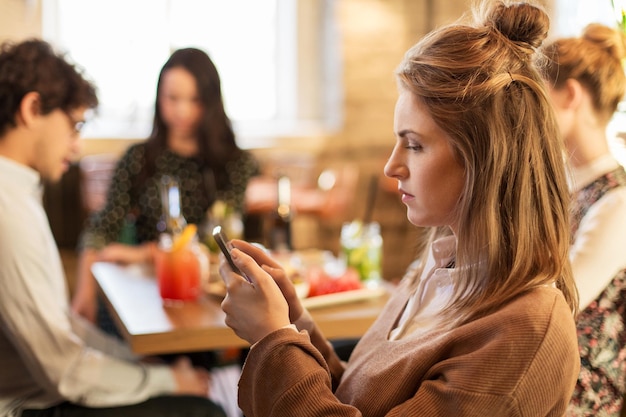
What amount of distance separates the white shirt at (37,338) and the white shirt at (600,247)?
994mm

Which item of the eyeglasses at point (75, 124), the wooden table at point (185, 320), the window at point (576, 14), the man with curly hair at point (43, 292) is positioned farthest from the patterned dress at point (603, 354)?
the window at point (576, 14)

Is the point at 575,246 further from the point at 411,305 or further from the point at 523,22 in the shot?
the point at 523,22

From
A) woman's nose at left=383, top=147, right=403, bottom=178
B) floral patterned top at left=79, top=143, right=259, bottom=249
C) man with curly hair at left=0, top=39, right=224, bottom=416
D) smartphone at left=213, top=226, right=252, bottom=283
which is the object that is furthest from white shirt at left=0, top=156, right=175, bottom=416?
floral patterned top at left=79, top=143, right=259, bottom=249

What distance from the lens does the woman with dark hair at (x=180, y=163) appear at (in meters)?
2.90

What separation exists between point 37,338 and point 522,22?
121 centimetres

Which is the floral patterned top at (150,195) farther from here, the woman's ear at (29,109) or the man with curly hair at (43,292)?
the woman's ear at (29,109)

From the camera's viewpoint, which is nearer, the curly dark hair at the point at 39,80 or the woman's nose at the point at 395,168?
the woman's nose at the point at 395,168

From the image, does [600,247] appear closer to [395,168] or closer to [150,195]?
[395,168]

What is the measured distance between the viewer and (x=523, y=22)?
1.08 meters

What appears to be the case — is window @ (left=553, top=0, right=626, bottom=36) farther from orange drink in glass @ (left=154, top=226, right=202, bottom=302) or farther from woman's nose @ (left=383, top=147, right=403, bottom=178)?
woman's nose @ (left=383, top=147, right=403, bottom=178)

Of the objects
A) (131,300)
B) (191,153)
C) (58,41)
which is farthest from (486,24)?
(58,41)

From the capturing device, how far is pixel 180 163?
118 inches

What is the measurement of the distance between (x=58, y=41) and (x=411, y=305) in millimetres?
3995

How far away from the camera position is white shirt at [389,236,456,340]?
1126 mm
